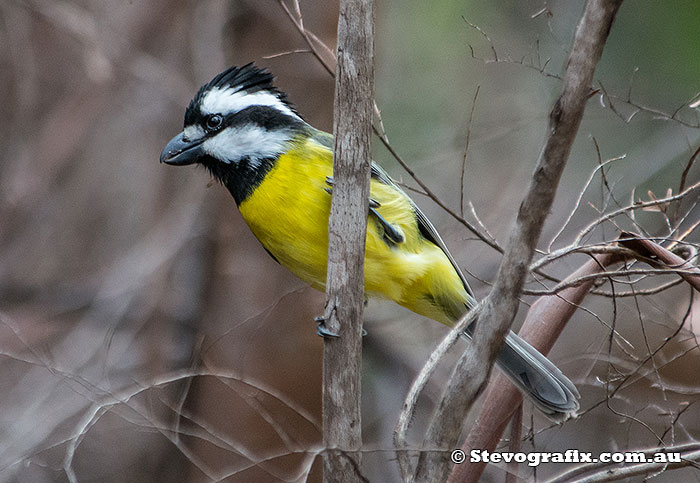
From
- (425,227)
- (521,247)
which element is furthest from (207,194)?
(521,247)

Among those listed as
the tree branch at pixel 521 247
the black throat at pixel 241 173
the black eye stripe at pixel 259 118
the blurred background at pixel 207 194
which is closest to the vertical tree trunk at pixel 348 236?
the tree branch at pixel 521 247

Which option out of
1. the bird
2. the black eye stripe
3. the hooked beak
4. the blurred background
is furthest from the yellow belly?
the blurred background

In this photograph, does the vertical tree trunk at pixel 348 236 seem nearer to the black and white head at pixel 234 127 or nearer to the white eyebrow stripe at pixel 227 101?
the black and white head at pixel 234 127

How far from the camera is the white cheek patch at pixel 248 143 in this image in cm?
244

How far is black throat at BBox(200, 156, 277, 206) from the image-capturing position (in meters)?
2.41

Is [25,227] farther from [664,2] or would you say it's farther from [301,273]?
[664,2]

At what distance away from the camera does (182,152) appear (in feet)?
8.19

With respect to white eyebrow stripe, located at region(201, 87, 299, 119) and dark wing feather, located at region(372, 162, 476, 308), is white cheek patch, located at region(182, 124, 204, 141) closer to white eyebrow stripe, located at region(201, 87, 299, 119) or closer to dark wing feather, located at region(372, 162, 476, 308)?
white eyebrow stripe, located at region(201, 87, 299, 119)

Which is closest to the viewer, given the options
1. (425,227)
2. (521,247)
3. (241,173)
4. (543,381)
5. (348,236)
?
(521,247)

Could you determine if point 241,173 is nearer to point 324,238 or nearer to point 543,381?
point 324,238

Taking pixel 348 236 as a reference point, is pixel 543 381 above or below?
above

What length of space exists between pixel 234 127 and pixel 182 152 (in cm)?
19

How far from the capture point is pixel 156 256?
3.83 m

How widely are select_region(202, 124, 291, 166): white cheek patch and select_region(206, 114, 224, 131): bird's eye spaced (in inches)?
1.4
